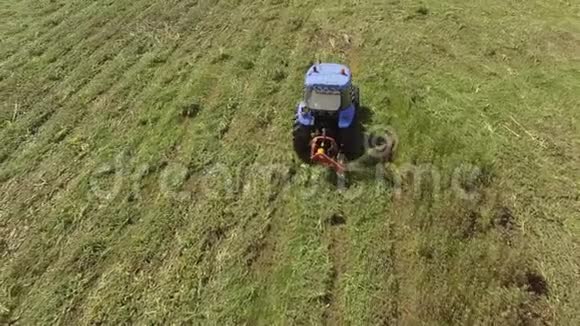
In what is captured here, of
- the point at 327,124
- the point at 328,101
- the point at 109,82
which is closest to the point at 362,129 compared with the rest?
the point at 327,124

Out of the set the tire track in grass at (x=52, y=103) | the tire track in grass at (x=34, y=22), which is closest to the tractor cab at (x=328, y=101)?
the tire track in grass at (x=52, y=103)

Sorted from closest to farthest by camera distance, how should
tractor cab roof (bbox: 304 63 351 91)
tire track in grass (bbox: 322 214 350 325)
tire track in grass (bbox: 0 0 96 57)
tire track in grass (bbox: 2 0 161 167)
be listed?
1. tire track in grass (bbox: 322 214 350 325)
2. tractor cab roof (bbox: 304 63 351 91)
3. tire track in grass (bbox: 2 0 161 167)
4. tire track in grass (bbox: 0 0 96 57)

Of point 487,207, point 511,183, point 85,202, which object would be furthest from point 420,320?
point 85,202

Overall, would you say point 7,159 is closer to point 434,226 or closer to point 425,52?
point 434,226

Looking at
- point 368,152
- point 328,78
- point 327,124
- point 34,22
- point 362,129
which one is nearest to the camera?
point 327,124

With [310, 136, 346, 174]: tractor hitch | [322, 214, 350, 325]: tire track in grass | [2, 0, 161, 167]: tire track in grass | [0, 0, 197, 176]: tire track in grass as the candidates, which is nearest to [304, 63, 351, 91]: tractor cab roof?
[310, 136, 346, 174]: tractor hitch

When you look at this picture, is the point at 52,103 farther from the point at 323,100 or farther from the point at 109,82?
the point at 323,100

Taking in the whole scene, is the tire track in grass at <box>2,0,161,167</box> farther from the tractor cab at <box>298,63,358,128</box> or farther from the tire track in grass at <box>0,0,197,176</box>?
the tractor cab at <box>298,63,358,128</box>
